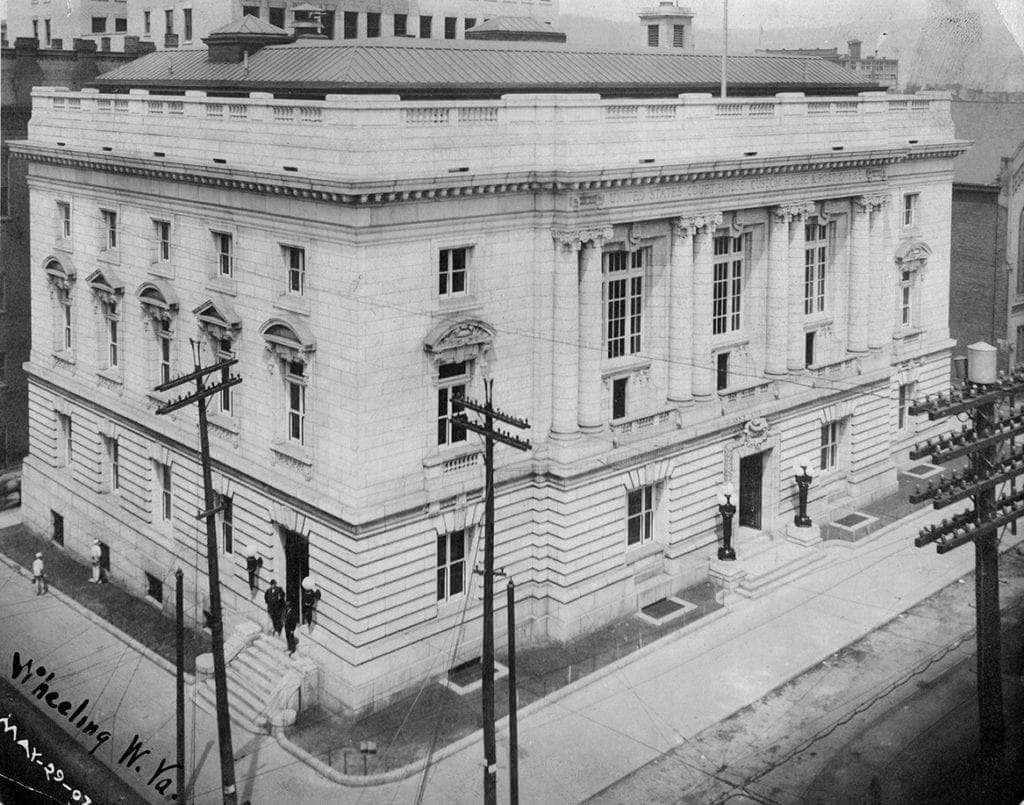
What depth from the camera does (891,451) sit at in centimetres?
5372

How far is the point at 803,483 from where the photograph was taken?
47000 millimetres

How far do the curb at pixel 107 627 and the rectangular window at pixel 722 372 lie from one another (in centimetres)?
2113

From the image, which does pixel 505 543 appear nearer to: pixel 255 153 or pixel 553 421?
pixel 553 421

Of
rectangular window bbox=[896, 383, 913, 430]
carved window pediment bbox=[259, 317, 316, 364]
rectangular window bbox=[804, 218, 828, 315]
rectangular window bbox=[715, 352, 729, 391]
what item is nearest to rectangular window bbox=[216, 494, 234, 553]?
carved window pediment bbox=[259, 317, 316, 364]

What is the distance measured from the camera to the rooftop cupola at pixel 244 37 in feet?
143

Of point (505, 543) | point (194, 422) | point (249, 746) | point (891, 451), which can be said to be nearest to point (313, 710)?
point (249, 746)

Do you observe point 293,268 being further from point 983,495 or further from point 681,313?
point 983,495

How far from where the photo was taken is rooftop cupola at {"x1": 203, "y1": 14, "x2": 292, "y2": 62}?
4350 cm

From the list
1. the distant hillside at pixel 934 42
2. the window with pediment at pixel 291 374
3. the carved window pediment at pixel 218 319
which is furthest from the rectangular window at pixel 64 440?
the distant hillside at pixel 934 42

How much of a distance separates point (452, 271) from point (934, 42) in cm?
1450

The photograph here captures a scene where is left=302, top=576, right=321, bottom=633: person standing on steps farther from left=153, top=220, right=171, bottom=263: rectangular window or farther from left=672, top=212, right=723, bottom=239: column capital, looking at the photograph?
left=672, top=212, right=723, bottom=239: column capital

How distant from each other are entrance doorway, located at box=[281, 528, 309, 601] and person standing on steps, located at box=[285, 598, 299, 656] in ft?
1.39

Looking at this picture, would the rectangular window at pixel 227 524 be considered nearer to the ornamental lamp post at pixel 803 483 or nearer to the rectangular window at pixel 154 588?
the rectangular window at pixel 154 588

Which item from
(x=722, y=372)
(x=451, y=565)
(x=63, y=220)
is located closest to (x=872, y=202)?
(x=722, y=372)
